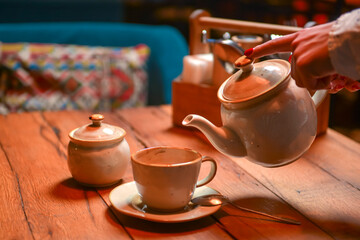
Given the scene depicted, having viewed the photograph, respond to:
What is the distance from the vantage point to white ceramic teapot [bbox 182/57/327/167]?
2.64 feet

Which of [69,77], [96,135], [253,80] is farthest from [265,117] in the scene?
[69,77]

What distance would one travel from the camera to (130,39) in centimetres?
284

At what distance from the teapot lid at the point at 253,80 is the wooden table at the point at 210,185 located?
0.22 metres

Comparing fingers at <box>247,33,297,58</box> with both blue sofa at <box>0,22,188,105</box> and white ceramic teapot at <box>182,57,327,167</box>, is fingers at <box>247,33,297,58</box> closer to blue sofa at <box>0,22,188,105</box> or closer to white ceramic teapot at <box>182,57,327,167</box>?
white ceramic teapot at <box>182,57,327,167</box>

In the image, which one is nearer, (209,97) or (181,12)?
(209,97)

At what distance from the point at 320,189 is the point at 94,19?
8.50 feet

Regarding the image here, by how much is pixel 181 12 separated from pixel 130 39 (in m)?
1.62

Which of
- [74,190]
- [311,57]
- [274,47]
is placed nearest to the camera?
[311,57]

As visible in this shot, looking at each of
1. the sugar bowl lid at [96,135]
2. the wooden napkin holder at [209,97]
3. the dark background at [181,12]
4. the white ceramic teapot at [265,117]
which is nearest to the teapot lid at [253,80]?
the white ceramic teapot at [265,117]

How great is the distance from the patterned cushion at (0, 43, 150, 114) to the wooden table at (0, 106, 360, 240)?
1.07 meters

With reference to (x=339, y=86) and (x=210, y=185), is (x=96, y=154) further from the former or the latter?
(x=339, y=86)

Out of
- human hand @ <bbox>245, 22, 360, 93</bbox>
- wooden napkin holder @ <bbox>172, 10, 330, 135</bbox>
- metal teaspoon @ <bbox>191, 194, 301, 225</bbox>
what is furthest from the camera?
wooden napkin holder @ <bbox>172, 10, 330, 135</bbox>

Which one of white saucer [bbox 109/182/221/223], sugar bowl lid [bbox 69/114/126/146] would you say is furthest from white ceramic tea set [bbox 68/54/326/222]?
sugar bowl lid [bbox 69/114/126/146]

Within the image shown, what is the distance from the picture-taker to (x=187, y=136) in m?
1.38
